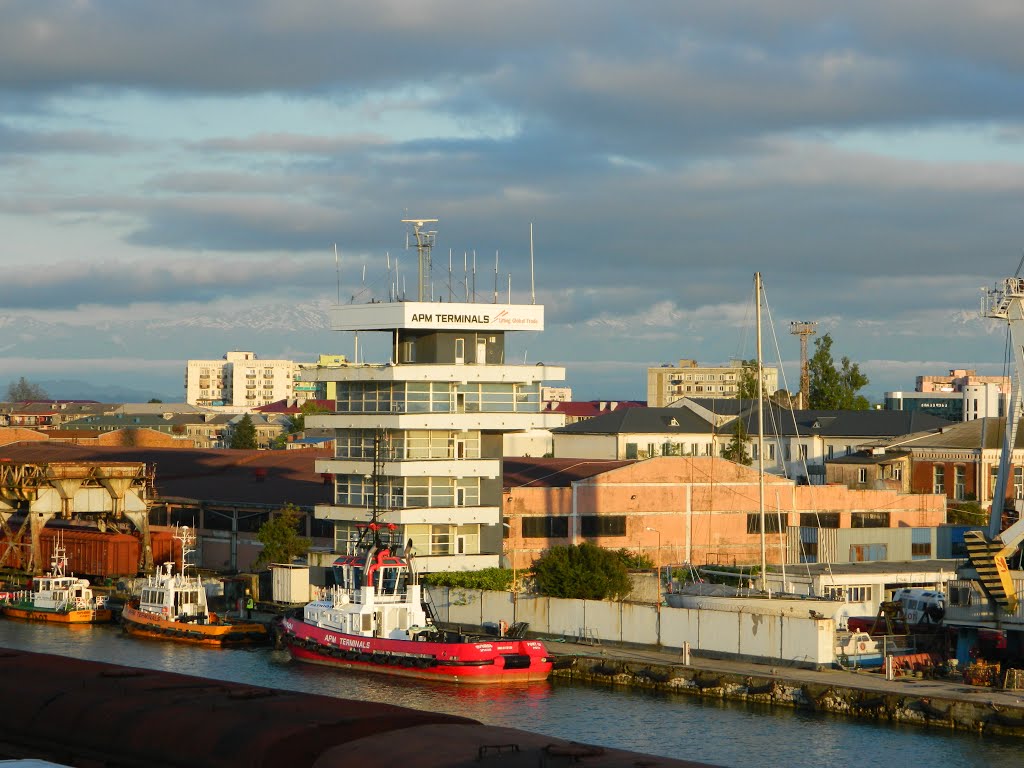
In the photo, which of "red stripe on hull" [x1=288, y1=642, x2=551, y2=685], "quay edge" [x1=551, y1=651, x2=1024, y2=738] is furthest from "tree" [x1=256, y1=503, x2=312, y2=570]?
"quay edge" [x1=551, y1=651, x2=1024, y2=738]

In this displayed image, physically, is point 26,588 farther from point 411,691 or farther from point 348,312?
point 411,691

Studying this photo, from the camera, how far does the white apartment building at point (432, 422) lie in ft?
218

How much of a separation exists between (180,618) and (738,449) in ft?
213

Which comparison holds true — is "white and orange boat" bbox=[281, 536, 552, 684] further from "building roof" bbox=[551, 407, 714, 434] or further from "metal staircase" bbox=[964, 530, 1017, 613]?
"building roof" bbox=[551, 407, 714, 434]

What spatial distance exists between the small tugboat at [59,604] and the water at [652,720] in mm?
11374

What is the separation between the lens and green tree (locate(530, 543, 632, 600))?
63562mm

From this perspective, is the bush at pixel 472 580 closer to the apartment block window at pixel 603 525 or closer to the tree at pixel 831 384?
the apartment block window at pixel 603 525

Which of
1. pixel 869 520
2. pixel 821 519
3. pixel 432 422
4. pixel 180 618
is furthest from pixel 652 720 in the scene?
pixel 869 520

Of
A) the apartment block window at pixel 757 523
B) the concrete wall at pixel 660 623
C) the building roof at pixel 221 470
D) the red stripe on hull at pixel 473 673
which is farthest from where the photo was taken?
the building roof at pixel 221 470

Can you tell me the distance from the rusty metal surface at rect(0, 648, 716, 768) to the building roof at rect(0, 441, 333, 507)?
48994mm

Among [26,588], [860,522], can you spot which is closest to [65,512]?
[26,588]

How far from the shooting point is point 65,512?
3258 inches

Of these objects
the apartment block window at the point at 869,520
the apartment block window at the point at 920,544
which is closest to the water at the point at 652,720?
the apartment block window at the point at 869,520

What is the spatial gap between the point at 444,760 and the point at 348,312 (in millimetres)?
45984
